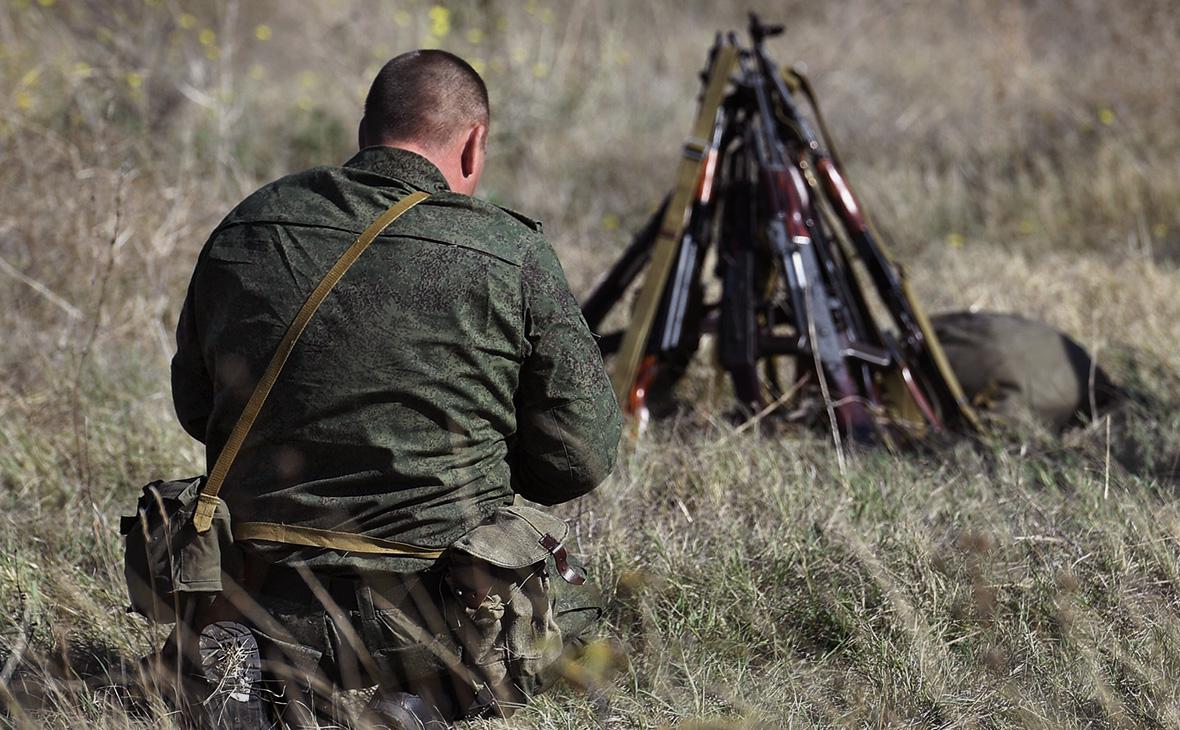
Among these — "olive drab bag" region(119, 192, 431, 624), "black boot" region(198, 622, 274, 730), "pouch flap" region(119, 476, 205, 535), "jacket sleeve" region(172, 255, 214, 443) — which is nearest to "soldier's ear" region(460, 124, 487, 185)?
"olive drab bag" region(119, 192, 431, 624)

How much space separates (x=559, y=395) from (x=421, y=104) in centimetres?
66

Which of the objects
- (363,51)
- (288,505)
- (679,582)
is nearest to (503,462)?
(288,505)

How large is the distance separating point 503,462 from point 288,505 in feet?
1.45

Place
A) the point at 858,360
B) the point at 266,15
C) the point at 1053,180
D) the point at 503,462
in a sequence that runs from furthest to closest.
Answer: the point at 266,15
the point at 1053,180
the point at 858,360
the point at 503,462

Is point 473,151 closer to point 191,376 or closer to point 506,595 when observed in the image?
point 191,376

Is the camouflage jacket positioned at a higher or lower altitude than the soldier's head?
lower

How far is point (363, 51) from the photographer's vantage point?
969 cm

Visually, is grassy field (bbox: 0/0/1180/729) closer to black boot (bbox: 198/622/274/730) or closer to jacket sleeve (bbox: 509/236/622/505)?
black boot (bbox: 198/622/274/730)

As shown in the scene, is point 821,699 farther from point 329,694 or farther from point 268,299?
point 268,299

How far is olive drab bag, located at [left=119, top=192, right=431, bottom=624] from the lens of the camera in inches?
91.4

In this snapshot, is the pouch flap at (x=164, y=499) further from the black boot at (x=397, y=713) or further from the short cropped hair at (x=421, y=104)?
the short cropped hair at (x=421, y=104)

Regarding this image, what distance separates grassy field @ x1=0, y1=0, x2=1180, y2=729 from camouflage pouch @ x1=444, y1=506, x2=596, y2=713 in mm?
193

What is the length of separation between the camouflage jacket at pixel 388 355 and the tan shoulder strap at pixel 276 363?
18 millimetres

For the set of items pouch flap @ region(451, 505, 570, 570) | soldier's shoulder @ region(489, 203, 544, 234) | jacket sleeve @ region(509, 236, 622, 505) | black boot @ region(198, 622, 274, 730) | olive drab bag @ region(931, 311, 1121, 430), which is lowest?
olive drab bag @ region(931, 311, 1121, 430)
